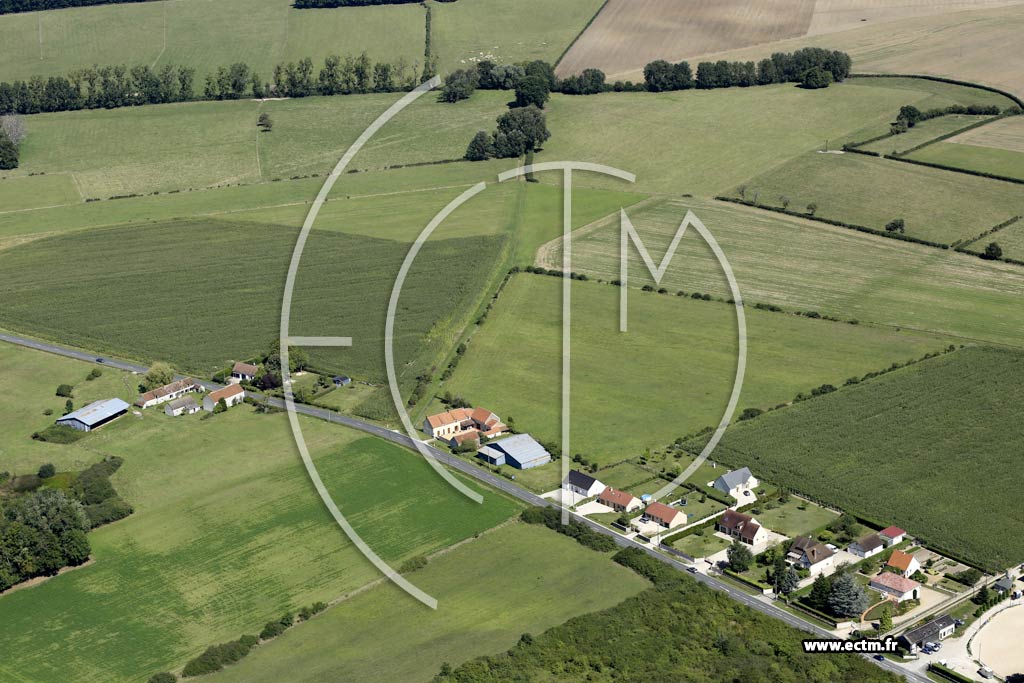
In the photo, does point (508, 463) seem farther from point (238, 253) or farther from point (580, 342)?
point (238, 253)

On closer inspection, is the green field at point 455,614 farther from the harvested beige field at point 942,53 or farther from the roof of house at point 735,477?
the harvested beige field at point 942,53

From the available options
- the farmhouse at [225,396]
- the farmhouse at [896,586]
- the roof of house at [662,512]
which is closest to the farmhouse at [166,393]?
the farmhouse at [225,396]

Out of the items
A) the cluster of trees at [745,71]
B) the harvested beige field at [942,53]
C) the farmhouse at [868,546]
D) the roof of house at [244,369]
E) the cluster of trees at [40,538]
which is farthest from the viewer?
the cluster of trees at [745,71]

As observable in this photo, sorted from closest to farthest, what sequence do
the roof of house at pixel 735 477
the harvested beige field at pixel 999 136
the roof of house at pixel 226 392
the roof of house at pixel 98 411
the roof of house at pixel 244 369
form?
the roof of house at pixel 735 477, the roof of house at pixel 98 411, the roof of house at pixel 226 392, the roof of house at pixel 244 369, the harvested beige field at pixel 999 136

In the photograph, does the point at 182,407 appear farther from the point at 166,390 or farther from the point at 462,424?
the point at 462,424

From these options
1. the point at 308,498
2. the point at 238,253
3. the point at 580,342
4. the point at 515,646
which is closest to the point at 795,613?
the point at 515,646

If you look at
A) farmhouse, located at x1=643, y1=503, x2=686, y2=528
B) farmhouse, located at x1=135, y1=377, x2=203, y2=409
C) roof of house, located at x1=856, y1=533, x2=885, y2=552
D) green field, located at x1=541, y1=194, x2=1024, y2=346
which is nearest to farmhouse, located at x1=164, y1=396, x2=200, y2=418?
farmhouse, located at x1=135, y1=377, x2=203, y2=409

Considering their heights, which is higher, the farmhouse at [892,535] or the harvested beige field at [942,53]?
the harvested beige field at [942,53]
